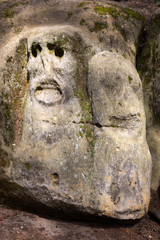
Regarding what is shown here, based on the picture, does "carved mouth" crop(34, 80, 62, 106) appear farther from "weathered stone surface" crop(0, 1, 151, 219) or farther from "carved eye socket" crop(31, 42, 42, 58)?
"carved eye socket" crop(31, 42, 42, 58)

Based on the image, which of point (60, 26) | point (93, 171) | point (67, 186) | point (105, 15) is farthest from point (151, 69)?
point (67, 186)

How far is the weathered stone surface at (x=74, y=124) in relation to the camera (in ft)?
11.1

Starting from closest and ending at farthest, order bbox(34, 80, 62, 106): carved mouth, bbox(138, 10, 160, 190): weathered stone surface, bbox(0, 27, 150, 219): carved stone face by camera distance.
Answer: bbox(0, 27, 150, 219): carved stone face
bbox(34, 80, 62, 106): carved mouth
bbox(138, 10, 160, 190): weathered stone surface

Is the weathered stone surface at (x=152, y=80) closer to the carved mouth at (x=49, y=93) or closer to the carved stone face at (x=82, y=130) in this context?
the carved stone face at (x=82, y=130)

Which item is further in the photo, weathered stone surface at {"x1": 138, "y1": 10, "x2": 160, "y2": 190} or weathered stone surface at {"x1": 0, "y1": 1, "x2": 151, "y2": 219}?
weathered stone surface at {"x1": 138, "y1": 10, "x2": 160, "y2": 190}

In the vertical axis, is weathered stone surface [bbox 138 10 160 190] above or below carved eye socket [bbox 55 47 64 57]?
below

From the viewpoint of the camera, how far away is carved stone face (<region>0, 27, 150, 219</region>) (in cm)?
339

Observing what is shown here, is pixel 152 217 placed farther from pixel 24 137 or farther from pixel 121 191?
pixel 24 137

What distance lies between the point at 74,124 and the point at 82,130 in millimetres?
127

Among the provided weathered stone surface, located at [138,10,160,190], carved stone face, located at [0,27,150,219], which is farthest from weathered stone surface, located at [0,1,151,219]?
weathered stone surface, located at [138,10,160,190]

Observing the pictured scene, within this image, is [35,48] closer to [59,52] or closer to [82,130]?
[59,52]

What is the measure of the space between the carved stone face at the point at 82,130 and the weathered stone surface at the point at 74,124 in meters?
0.01

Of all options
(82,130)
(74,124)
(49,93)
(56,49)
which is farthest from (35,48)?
(82,130)

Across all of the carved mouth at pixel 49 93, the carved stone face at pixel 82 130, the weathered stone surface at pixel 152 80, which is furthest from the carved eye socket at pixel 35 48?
the weathered stone surface at pixel 152 80
